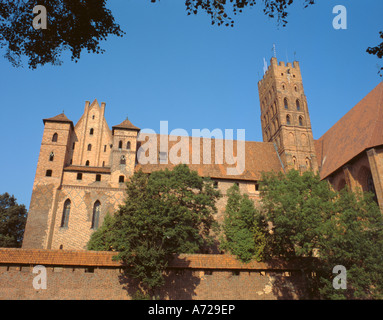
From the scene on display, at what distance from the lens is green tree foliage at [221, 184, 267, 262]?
1881cm

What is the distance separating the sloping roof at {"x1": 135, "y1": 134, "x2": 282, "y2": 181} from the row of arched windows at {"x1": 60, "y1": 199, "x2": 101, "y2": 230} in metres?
4.69

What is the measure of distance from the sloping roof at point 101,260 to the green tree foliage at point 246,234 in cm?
49

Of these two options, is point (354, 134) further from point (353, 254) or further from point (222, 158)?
point (353, 254)

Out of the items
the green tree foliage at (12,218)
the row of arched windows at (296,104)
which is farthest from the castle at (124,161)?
the green tree foliage at (12,218)

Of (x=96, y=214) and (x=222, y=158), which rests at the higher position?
(x=222, y=158)

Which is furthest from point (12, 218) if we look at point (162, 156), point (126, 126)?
point (162, 156)

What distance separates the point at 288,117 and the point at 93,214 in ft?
74.5

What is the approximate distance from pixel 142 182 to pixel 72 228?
30.8 feet

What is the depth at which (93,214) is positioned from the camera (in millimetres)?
26109

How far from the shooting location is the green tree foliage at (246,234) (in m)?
18.8

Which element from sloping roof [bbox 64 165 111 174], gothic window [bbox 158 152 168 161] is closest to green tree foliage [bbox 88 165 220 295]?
sloping roof [bbox 64 165 111 174]

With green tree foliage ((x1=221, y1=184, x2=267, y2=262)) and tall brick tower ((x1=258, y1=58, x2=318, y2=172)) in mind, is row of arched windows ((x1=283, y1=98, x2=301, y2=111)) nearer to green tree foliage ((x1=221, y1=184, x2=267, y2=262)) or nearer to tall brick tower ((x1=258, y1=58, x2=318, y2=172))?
tall brick tower ((x1=258, y1=58, x2=318, y2=172))

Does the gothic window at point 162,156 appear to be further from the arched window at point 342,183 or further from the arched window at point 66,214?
the arched window at point 342,183
